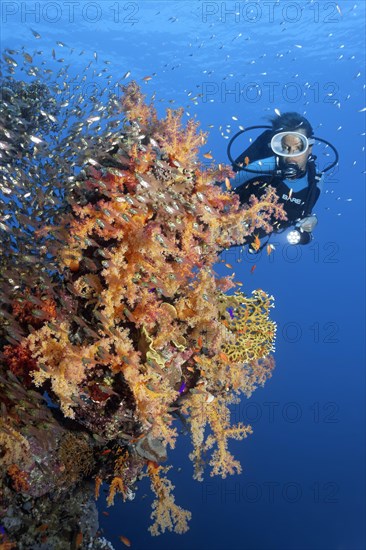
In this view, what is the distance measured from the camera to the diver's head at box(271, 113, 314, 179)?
745 cm

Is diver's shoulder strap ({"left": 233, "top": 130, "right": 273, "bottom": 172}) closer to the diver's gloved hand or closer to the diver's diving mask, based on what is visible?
the diver's diving mask

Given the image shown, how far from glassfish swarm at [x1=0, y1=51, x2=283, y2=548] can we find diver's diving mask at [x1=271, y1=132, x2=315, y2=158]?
1.54 metres

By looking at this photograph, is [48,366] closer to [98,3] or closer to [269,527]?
[269,527]

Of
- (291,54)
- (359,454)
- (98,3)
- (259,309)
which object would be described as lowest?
(259,309)

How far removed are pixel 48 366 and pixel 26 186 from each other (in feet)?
8.76

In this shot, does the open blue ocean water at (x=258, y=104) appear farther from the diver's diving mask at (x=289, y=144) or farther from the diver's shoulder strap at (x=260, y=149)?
the diver's diving mask at (x=289, y=144)

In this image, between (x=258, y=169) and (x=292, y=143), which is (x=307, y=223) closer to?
(x=258, y=169)

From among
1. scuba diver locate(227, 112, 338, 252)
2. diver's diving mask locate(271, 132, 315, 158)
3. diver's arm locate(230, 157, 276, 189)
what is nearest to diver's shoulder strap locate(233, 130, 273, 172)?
scuba diver locate(227, 112, 338, 252)

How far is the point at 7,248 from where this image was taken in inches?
240

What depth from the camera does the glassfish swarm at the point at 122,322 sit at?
17.1ft

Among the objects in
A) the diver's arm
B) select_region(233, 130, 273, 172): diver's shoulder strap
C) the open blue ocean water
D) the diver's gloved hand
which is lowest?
the diver's arm

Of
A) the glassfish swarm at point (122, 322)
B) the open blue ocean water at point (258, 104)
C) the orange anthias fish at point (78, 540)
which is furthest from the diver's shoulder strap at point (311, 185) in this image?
the open blue ocean water at point (258, 104)

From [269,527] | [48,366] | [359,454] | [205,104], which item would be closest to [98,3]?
[205,104]

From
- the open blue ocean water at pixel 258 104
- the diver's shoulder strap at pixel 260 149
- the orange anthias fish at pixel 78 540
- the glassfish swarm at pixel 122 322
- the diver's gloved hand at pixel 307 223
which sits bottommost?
the orange anthias fish at pixel 78 540
